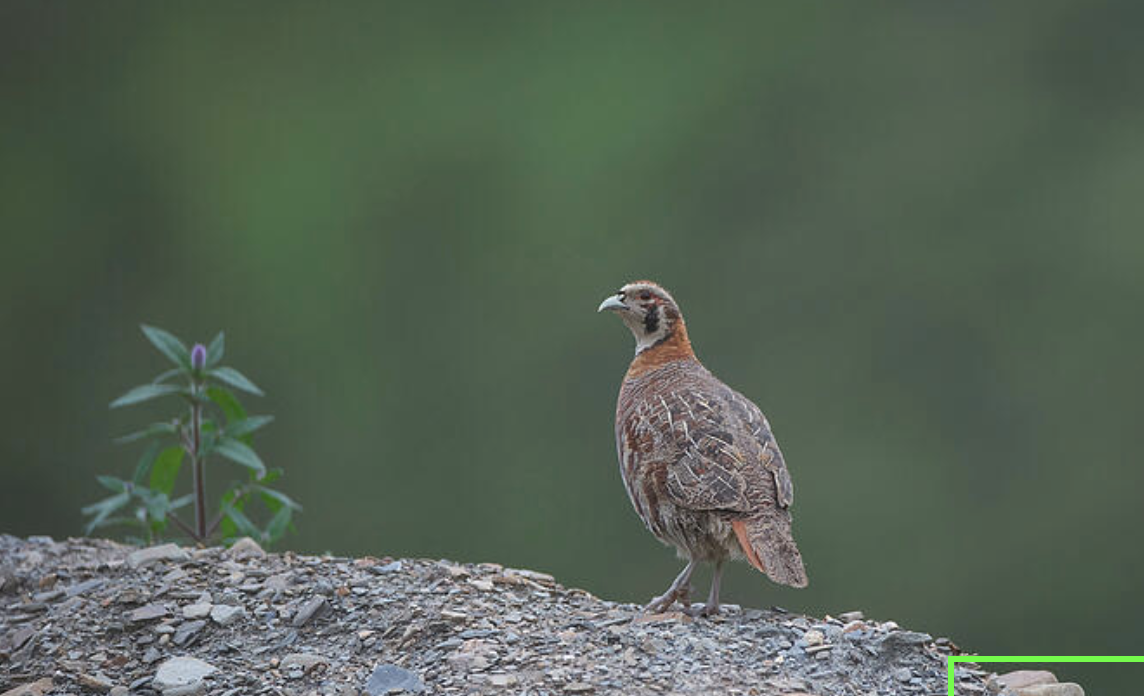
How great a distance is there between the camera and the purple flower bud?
5492 millimetres

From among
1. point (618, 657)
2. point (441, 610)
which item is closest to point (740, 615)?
point (618, 657)

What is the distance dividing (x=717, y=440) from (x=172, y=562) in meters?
1.92

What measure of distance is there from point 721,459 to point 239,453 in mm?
1955

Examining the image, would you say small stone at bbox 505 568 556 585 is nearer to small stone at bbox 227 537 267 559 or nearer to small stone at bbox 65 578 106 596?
small stone at bbox 227 537 267 559

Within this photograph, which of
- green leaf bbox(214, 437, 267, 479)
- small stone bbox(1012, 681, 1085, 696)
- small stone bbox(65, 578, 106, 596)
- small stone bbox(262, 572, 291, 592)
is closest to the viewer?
small stone bbox(1012, 681, 1085, 696)

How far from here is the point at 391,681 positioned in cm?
399

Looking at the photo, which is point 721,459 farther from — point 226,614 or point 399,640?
point 226,614

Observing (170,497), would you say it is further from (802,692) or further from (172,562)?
(802,692)

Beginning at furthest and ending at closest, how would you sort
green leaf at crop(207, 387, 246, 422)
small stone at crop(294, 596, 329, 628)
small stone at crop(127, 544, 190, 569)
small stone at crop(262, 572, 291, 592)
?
green leaf at crop(207, 387, 246, 422)
small stone at crop(127, 544, 190, 569)
small stone at crop(262, 572, 291, 592)
small stone at crop(294, 596, 329, 628)

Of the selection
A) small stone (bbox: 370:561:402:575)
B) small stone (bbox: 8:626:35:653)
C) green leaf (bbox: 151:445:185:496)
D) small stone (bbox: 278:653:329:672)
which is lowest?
small stone (bbox: 8:626:35:653)

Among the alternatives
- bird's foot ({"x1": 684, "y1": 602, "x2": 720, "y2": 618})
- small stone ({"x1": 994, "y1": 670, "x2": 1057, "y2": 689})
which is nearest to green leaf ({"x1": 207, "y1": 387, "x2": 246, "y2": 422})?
bird's foot ({"x1": 684, "y1": 602, "x2": 720, "y2": 618})

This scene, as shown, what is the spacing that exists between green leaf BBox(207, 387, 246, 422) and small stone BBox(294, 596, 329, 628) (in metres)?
1.32

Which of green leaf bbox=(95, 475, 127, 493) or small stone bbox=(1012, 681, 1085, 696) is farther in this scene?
green leaf bbox=(95, 475, 127, 493)

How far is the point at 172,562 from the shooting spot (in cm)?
502
